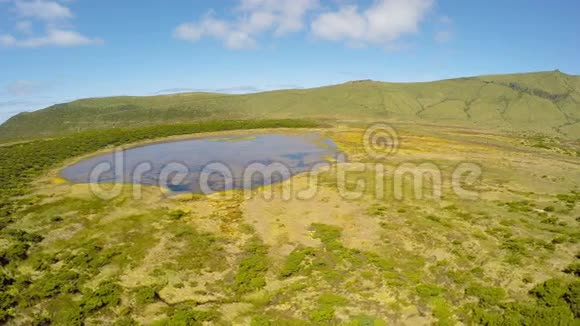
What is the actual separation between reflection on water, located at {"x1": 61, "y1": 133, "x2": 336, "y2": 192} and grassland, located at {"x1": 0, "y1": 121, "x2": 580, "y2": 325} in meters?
11.7

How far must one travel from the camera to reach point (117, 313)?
88.5 feet

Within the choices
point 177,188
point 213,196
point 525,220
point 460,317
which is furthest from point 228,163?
point 460,317

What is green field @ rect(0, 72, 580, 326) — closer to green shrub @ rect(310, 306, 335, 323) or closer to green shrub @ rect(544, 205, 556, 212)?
green shrub @ rect(310, 306, 335, 323)

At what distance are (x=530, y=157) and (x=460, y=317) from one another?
75.4m

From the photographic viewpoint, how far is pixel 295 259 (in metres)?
34.3

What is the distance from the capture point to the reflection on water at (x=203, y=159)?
6750 cm

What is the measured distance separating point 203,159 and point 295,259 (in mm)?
59704

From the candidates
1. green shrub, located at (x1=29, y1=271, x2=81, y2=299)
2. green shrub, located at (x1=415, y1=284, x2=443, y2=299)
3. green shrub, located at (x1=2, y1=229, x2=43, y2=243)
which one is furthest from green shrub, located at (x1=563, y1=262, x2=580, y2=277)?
green shrub, located at (x1=2, y1=229, x2=43, y2=243)

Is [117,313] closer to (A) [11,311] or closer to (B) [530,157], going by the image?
(A) [11,311]

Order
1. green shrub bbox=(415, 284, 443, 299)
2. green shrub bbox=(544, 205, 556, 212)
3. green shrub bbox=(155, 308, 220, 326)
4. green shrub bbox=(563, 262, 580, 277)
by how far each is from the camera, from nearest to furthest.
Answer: green shrub bbox=(155, 308, 220, 326)
green shrub bbox=(415, 284, 443, 299)
green shrub bbox=(563, 262, 580, 277)
green shrub bbox=(544, 205, 556, 212)

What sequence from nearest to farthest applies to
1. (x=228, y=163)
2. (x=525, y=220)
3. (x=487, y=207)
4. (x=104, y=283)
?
(x=104, y=283), (x=525, y=220), (x=487, y=207), (x=228, y=163)

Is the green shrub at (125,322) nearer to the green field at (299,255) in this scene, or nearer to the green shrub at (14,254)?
the green field at (299,255)

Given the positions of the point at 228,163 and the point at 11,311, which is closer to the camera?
the point at 11,311

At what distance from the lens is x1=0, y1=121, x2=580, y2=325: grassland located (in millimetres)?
26406
